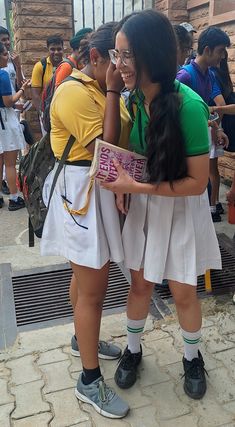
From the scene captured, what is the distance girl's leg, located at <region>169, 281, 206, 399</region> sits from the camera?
1916 millimetres

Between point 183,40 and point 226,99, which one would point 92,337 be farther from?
point 226,99

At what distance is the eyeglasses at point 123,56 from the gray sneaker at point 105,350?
1.62 meters

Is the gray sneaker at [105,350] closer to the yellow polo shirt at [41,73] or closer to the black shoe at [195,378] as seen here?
the black shoe at [195,378]

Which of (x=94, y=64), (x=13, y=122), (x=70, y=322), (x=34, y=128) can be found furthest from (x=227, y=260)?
(x=34, y=128)

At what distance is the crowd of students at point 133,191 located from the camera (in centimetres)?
152

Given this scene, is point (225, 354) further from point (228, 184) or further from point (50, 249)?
point (228, 184)

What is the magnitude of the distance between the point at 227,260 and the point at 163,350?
4.46 ft

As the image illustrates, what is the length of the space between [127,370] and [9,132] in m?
3.38

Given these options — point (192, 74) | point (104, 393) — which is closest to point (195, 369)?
point (104, 393)

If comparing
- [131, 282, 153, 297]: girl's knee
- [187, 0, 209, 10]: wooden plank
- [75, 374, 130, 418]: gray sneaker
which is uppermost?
[187, 0, 209, 10]: wooden plank

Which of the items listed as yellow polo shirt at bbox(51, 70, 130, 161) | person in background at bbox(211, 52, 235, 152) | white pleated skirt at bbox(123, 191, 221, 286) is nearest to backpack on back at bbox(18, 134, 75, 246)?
yellow polo shirt at bbox(51, 70, 130, 161)

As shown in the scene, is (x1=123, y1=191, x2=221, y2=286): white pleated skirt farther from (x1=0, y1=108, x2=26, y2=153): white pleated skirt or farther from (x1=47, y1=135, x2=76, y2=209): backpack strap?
(x1=0, y1=108, x2=26, y2=153): white pleated skirt

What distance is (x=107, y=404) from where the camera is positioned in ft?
6.50

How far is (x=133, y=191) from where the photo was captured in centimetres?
163
